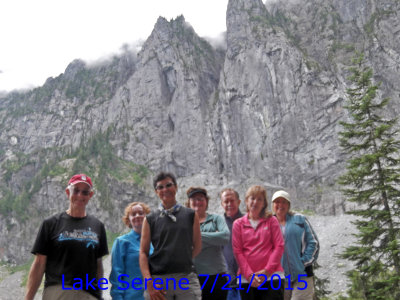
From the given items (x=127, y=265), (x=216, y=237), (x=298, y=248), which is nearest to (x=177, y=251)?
(x=216, y=237)

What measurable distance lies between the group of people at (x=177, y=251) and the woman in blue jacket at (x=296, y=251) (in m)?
0.02

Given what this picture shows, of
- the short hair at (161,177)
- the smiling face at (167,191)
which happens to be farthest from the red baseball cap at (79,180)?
the smiling face at (167,191)

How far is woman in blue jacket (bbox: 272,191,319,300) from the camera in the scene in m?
7.24

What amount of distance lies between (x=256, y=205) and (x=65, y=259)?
3.24 m

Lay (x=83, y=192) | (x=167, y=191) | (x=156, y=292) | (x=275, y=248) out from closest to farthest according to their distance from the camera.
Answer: (x=156, y=292)
(x=167, y=191)
(x=83, y=192)
(x=275, y=248)

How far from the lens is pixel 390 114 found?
8906 cm

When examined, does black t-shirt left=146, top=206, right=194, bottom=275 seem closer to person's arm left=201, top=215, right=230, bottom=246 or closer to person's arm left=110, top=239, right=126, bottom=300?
person's arm left=201, top=215, right=230, bottom=246

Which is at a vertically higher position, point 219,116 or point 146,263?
point 219,116

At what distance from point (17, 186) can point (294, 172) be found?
127151mm

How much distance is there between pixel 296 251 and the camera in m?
7.25

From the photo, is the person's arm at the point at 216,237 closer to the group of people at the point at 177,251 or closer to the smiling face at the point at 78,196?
the group of people at the point at 177,251

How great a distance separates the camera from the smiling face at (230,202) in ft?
23.6

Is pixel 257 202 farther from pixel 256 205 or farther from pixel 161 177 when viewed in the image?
pixel 161 177

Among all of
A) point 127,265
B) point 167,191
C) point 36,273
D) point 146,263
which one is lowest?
point 127,265
